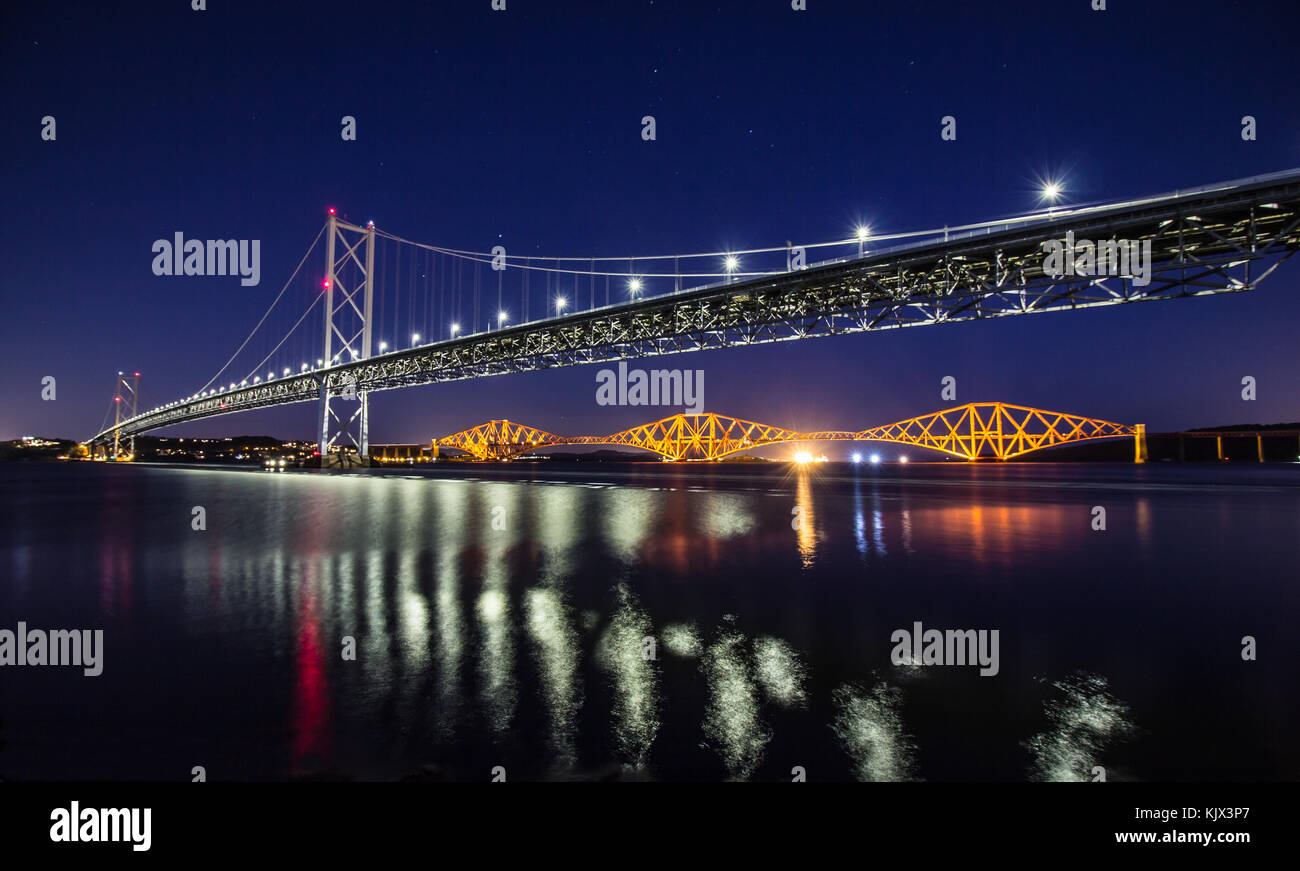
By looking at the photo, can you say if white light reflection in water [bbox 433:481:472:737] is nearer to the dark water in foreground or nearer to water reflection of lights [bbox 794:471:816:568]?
the dark water in foreground

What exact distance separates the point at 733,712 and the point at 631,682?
0.82 metres

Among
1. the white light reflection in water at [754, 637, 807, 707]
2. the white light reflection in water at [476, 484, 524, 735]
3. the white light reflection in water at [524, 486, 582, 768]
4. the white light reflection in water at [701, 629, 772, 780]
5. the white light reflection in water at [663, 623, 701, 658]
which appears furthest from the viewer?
the white light reflection in water at [663, 623, 701, 658]

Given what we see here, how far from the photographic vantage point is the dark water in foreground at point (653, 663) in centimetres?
288

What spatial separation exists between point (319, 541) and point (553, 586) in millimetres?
6716

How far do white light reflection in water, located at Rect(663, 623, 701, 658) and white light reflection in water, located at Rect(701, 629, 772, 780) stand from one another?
5.9 inches

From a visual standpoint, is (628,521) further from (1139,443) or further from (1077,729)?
(1139,443)

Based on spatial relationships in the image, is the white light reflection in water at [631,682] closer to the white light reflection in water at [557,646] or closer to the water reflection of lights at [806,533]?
the white light reflection in water at [557,646]

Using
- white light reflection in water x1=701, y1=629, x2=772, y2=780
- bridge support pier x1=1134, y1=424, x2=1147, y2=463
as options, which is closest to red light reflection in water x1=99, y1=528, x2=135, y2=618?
white light reflection in water x1=701, y1=629, x2=772, y2=780

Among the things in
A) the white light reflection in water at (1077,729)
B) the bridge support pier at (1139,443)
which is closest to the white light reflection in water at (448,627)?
the white light reflection in water at (1077,729)

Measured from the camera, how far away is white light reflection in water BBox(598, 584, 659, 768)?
9.63 ft

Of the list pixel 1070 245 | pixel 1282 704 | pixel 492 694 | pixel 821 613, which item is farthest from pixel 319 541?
pixel 1070 245
